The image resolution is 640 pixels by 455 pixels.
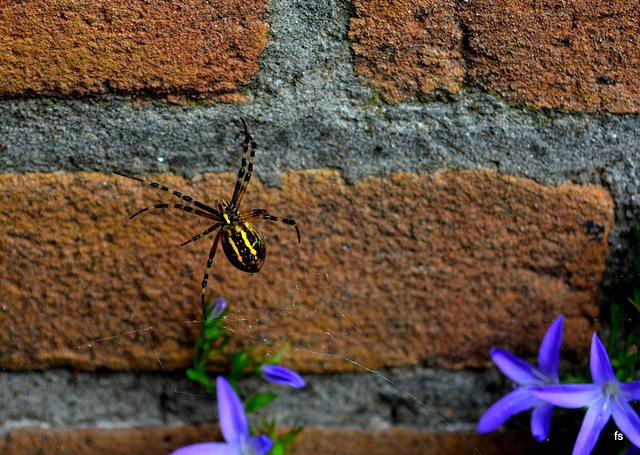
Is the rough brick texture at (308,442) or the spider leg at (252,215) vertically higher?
the spider leg at (252,215)

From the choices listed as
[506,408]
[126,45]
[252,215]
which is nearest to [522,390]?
[506,408]

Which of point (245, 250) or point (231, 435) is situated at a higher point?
point (245, 250)

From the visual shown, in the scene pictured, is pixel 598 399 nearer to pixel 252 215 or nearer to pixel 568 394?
pixel 568 394

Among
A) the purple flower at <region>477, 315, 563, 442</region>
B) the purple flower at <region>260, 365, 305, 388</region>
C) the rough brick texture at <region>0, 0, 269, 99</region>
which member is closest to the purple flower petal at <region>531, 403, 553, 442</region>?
the purple flower at <region>477, 315, 563, 442</region>

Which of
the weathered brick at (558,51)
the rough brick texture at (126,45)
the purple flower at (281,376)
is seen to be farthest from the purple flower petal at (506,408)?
the rough brick texture at (126,45)

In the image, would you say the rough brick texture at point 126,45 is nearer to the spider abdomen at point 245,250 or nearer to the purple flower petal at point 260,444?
the spider abdomen at point 245,250

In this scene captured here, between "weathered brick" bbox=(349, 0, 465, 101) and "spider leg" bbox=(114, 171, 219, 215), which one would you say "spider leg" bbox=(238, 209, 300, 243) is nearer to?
"spider leg" bbox=(114, 171, 219, 215)

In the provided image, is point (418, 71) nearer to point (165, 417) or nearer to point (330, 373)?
point (330, 373)

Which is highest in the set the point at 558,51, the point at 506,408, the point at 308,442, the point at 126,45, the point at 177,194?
the point at 558,51
